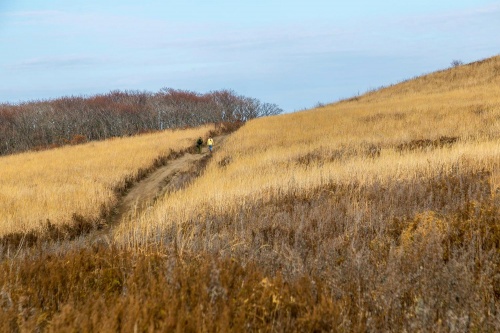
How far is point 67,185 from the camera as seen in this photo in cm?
1519

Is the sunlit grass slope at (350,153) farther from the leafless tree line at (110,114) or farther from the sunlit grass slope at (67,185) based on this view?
the leafless tree line at (110,114)

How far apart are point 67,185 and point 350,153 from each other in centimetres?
920

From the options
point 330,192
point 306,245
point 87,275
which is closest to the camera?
point 87,275

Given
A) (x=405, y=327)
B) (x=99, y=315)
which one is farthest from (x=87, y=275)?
(x=405, y=327)

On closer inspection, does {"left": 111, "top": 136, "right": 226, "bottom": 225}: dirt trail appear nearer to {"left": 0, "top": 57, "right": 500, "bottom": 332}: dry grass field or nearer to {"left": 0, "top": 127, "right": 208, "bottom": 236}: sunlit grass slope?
{"left": 0, "top": 127, "right": 208, "bottom": 236}: sunlit grass slope

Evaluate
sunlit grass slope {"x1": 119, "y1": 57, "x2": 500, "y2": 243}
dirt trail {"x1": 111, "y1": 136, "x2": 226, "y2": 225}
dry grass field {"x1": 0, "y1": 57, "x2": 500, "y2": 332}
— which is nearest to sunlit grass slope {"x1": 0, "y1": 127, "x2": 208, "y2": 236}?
dirt trail {"x1": 111, "y1": 136, "x2": 226, "y2": 225}

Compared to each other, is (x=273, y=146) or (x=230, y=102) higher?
(x=230, y=102)

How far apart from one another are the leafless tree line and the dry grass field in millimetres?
77226

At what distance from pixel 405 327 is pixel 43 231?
8.65 m

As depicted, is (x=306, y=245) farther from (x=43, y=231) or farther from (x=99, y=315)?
(x=43, y=231)

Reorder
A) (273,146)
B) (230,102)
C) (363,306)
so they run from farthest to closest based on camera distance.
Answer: (230,102) → (273,146) → (363,306)

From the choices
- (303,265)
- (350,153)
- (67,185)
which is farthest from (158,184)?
(303,265)

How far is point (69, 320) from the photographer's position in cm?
276

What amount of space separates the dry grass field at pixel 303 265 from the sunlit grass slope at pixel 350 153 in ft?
0.36
